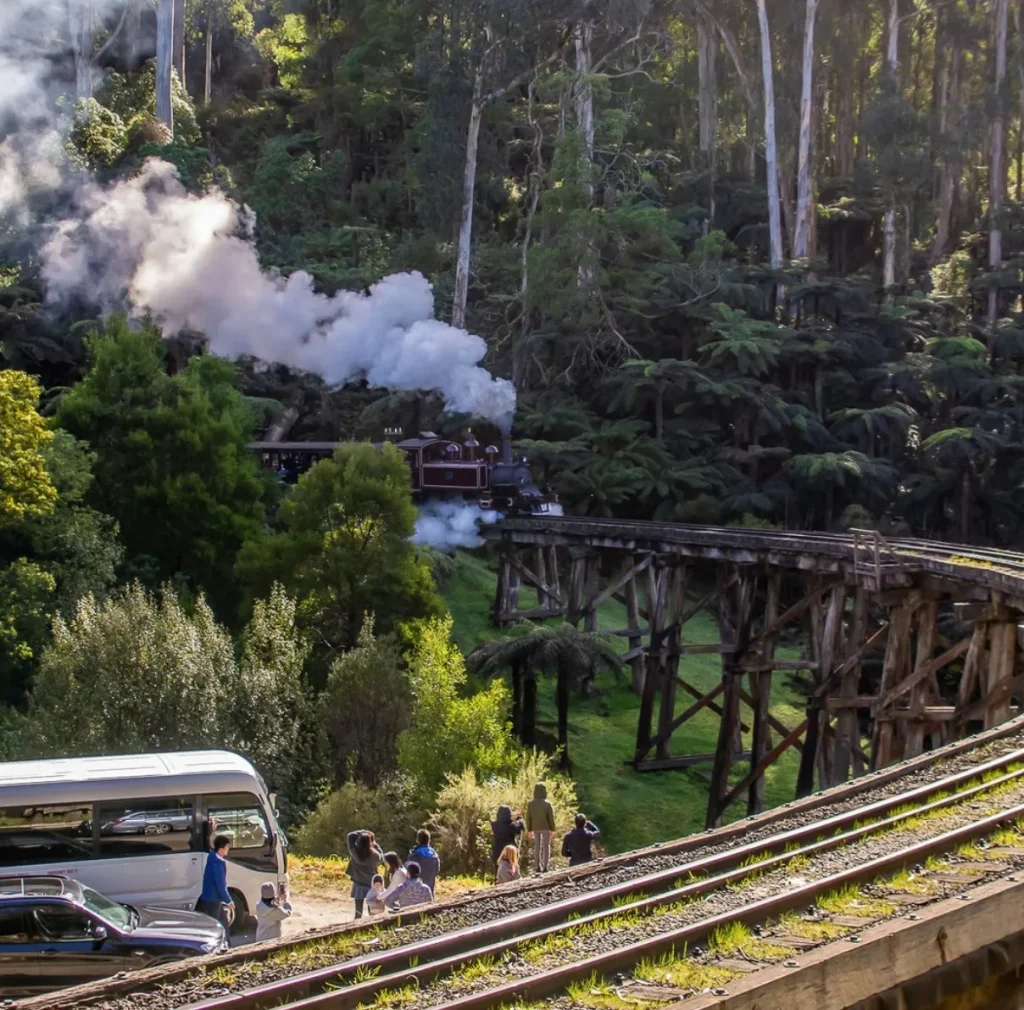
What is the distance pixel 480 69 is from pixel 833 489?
17.8 m

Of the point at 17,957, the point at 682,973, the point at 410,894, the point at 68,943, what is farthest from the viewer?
the point at 410,894

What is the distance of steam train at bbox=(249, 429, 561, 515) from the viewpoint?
104 feet

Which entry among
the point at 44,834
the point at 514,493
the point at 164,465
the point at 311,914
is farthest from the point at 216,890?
the point at 514,493

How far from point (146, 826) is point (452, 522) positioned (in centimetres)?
1907

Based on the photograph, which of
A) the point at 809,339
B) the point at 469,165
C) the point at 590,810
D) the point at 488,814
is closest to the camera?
the point at 488,814

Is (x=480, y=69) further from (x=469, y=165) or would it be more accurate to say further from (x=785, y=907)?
(x=785, y=907)

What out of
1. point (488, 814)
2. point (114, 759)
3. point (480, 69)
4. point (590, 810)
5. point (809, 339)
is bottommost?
point (590, 810)

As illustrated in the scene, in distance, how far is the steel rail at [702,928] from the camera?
667 centimetres

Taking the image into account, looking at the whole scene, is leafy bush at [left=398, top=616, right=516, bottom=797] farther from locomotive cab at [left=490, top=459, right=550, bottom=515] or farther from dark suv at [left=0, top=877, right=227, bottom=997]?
locomotive cab at [left=490, top=459, right=550, bottom=515]

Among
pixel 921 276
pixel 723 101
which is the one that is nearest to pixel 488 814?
pixel 921 276

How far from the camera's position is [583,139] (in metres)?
43.7

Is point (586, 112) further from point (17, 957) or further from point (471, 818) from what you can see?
point (17, 957)

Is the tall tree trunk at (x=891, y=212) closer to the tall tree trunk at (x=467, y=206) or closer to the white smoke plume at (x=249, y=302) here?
the tall tree trunk at (x=467, y=206)

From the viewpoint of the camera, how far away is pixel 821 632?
24922mm
